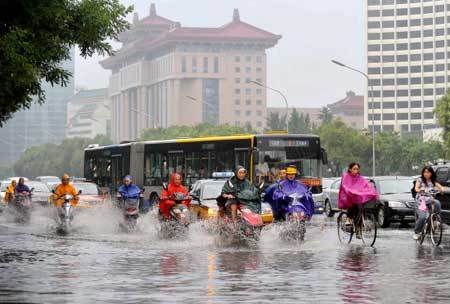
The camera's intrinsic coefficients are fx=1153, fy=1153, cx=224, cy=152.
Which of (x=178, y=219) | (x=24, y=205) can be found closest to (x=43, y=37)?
(x=178, y=219)

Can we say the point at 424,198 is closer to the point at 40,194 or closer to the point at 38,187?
the point at 40,194

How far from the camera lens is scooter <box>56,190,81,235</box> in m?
30.8

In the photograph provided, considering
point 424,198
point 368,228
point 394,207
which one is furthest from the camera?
point 394,207

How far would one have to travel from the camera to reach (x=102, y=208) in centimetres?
3588

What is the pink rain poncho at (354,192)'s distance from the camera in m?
22.9

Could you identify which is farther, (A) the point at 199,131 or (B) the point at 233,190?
(A) the point at 199,131

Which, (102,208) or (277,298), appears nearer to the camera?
(277,298)

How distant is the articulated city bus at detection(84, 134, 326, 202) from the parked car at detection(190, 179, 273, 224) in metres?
6.76

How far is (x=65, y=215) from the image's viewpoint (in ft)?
101

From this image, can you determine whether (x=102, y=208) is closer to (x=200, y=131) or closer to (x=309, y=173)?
(x=309, y=173)

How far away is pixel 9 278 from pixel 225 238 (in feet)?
27.6

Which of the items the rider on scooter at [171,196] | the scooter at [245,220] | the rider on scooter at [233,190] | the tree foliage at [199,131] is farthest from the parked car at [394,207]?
the tree foliage at [199,131]

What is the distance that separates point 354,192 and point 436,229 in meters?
1.76

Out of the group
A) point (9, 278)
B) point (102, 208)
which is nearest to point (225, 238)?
point (9, 278)
